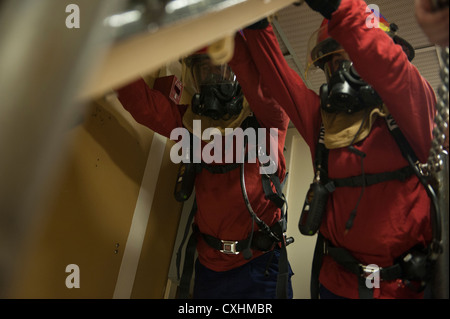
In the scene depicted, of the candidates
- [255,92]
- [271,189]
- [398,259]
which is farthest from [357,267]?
[255,92]

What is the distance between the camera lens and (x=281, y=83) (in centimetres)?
140

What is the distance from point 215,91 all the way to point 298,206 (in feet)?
4.31

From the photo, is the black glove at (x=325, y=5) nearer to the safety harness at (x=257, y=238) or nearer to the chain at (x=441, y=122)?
the chain at (x=441, y=122)

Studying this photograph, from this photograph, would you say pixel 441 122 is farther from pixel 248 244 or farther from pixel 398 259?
pixel 248 244

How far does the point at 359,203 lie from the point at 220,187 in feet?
2.23

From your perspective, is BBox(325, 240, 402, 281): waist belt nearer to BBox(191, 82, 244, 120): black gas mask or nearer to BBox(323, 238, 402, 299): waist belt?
BBox(323, 238, 402, 299): waist belt

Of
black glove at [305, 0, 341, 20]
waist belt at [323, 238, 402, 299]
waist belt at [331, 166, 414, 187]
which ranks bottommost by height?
waist belt at [323, 238, 402, 299]

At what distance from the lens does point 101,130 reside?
1.69 metres

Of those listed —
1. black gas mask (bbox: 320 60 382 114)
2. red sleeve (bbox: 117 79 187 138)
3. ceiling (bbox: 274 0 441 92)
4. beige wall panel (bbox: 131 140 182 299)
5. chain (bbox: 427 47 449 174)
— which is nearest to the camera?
chain (bbox: 427 47 449 174)

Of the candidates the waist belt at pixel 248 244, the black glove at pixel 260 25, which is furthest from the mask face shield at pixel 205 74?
the waist belt at pixel 248 244

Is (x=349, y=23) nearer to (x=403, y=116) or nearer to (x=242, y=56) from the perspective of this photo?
(x=403, y=116)

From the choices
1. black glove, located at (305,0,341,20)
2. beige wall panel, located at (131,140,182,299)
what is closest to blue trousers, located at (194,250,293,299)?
beige wall panel, located at (131,140,182,299)

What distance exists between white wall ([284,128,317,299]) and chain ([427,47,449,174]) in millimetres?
1699

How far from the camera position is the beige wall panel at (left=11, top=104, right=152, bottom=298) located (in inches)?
53.6
